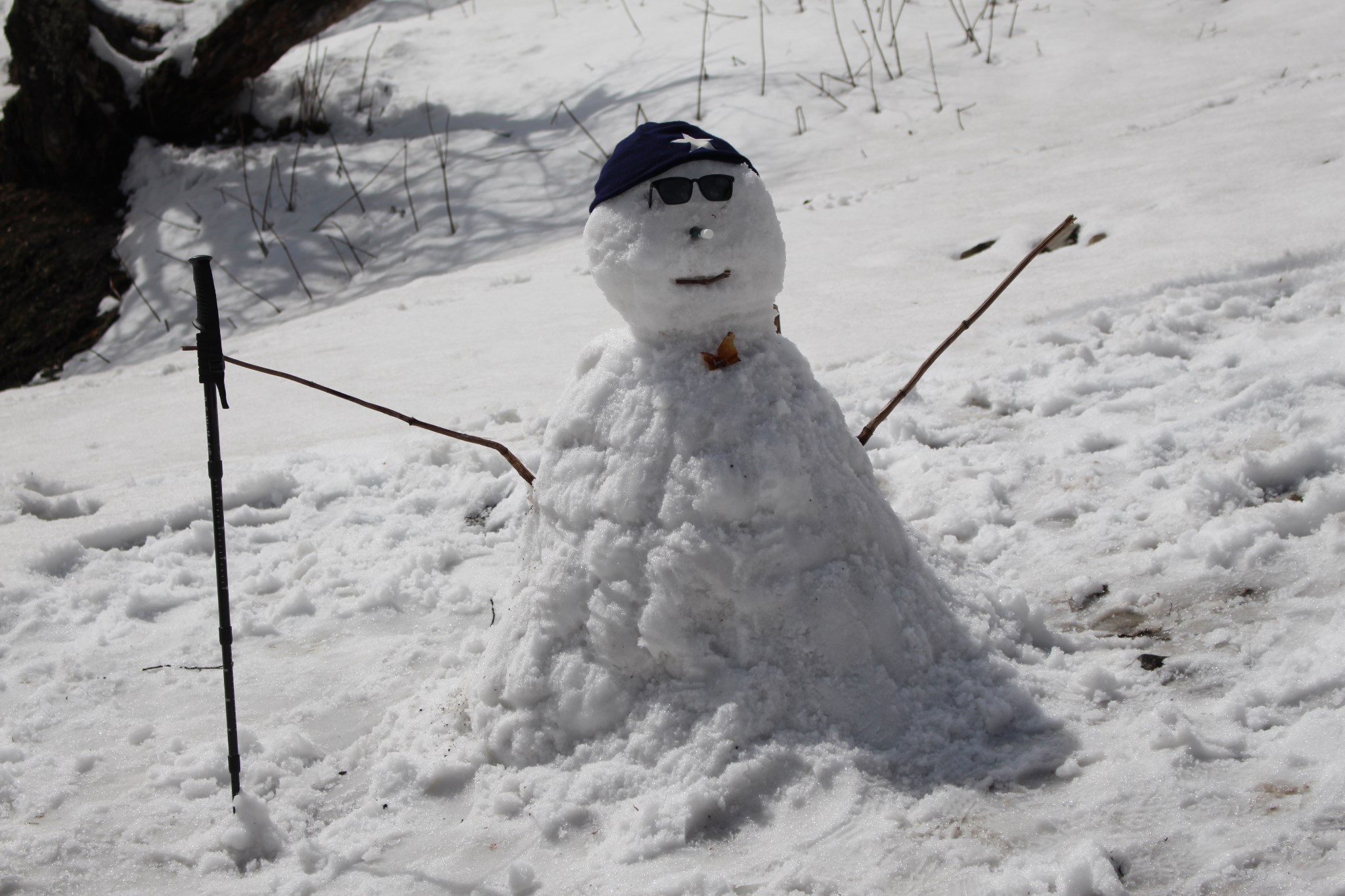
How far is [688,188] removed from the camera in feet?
6.44

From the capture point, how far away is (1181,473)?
2.78 metres

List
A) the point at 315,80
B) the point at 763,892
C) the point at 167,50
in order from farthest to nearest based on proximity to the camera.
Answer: the point at 315,80, the point at 167,50, the point at 763,892

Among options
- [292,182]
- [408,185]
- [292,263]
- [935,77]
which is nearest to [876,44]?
[935,77]

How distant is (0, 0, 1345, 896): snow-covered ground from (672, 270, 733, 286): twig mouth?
87cm

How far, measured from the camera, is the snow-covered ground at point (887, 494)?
6.03 feet

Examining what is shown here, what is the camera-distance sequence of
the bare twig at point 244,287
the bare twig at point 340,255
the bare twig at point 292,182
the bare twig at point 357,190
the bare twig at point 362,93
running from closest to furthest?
the bare twig at point 244,287 < the bare twig at point 340,255 < the bare twig at point 357,190 < the bare twig at point 292,182 < the bare twig at point 362,93

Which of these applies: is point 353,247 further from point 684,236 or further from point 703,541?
point 703,541

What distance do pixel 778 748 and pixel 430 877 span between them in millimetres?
650

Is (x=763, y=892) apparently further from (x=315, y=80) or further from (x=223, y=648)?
(x=315, y=80)

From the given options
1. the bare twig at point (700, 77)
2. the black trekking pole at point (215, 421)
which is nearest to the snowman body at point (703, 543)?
the black trekking pole at point (215, 421)

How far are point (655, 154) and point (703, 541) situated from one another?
2.35 feet

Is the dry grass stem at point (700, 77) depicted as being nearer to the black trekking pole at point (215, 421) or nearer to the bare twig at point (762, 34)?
the bare twig at point (762, 34)

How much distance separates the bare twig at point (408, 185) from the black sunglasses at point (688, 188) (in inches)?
212

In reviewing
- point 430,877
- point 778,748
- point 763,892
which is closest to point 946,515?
point 778,748
